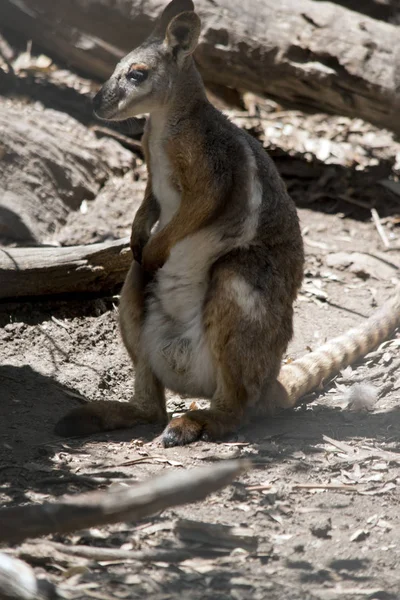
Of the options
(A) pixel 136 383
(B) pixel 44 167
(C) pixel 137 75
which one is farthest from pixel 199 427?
(B) pixel 44 167

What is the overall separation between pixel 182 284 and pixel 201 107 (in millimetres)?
1235

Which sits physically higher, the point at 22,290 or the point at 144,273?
the point at 144,273

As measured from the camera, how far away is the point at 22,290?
691cm

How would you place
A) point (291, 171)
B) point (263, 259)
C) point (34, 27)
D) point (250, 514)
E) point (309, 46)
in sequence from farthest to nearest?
point (291, 171), point (34, 27), point (309, 46), point (263, 259), point (250, 514)

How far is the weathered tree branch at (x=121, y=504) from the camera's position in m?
2.91

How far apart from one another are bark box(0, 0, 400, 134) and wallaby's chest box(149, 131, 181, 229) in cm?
336

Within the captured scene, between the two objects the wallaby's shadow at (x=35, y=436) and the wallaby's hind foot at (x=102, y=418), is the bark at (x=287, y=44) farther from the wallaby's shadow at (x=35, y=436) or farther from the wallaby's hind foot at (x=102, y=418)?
the wallaby's hind foot at (x=102, y=418)

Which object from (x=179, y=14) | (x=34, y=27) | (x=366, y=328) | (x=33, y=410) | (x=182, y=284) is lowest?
(x=33, y=410)

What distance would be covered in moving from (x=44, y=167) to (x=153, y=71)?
2986mm

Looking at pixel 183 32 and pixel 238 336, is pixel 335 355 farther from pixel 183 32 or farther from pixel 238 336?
pixel 183 32

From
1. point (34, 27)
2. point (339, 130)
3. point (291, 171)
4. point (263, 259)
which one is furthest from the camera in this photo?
point (339, 130)

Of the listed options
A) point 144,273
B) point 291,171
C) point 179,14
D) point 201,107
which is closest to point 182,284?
point 144,273

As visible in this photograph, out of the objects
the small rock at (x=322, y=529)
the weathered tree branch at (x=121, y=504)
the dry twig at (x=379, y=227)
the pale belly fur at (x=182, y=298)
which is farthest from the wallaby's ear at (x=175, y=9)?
the dry twig at (x=379, y=227)

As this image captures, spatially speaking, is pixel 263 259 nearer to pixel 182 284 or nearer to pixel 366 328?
pixel 182 284
